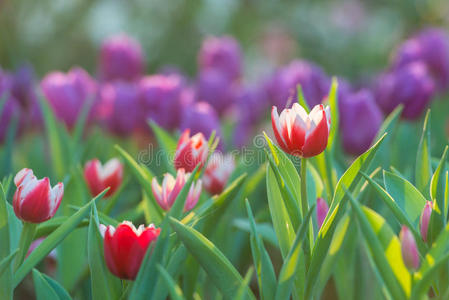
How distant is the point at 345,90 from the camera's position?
3.49ft

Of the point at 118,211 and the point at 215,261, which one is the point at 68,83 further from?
the point at 215,261

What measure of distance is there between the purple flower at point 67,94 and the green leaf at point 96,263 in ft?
2.57

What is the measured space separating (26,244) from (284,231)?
0.27 metres

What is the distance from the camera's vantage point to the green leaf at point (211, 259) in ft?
1.70

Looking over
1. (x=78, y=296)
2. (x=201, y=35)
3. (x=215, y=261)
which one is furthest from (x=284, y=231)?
(x=201, y=35)

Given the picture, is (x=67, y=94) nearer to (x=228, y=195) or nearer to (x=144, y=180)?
(x=144, y=180)

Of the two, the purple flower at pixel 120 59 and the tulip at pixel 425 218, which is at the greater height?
the purple flower at pixel 120 59

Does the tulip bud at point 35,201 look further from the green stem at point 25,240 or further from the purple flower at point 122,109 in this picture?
the purple flower at point 122,109

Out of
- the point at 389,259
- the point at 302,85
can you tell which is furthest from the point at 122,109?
the point at 389,259

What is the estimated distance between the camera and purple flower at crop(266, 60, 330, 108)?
1059 millimetres

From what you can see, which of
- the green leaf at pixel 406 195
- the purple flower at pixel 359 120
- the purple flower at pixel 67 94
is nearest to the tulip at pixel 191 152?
the green leaf at pixel 406 195

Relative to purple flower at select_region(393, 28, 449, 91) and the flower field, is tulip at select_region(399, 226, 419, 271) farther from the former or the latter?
purple flower at select_region(393, 28, 449, 91)

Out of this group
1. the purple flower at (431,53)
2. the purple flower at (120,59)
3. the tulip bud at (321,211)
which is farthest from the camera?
the purple flower at (120,59)

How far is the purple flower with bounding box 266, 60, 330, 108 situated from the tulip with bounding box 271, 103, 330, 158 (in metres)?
0.33
